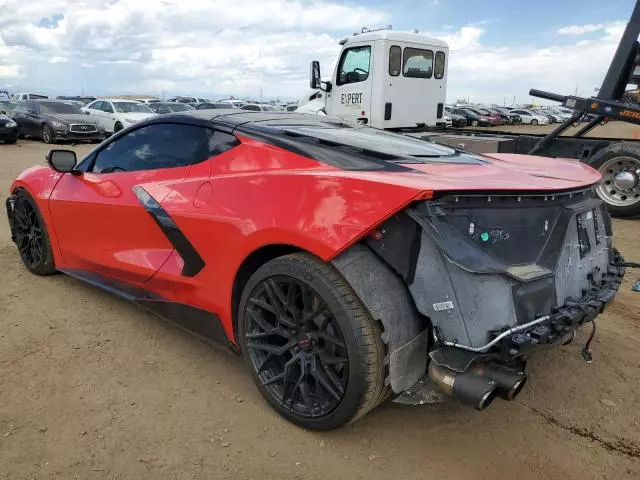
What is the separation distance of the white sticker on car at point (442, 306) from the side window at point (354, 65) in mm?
8793

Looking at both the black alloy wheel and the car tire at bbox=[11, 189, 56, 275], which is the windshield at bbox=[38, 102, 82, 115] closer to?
the car tire at bbox=[11, 189, 56, 275]

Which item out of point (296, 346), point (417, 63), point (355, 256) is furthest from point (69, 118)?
point (355, 256)

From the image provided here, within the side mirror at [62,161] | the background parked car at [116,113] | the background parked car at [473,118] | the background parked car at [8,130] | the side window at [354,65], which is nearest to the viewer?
the side mirror at [62,161]

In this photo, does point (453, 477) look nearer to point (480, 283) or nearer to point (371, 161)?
point (480, 283)

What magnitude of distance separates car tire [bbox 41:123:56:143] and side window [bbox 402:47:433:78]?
1305 cm

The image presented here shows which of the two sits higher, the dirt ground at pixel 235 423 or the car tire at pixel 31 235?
the car tire at pixel 31 235

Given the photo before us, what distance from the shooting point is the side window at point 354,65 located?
403 inches

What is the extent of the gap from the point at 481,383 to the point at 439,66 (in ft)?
33.5

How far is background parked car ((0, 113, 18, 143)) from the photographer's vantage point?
17.4m

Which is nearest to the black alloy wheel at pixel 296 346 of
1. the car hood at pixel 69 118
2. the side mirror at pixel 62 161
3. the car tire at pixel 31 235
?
the side mirror at pixel 62 161

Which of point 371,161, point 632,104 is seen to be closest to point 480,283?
point 371,161

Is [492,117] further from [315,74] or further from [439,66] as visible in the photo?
[315,74]

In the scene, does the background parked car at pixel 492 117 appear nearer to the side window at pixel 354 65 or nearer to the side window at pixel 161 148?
the side window at pixel 354 65

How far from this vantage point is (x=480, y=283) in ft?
6.96
